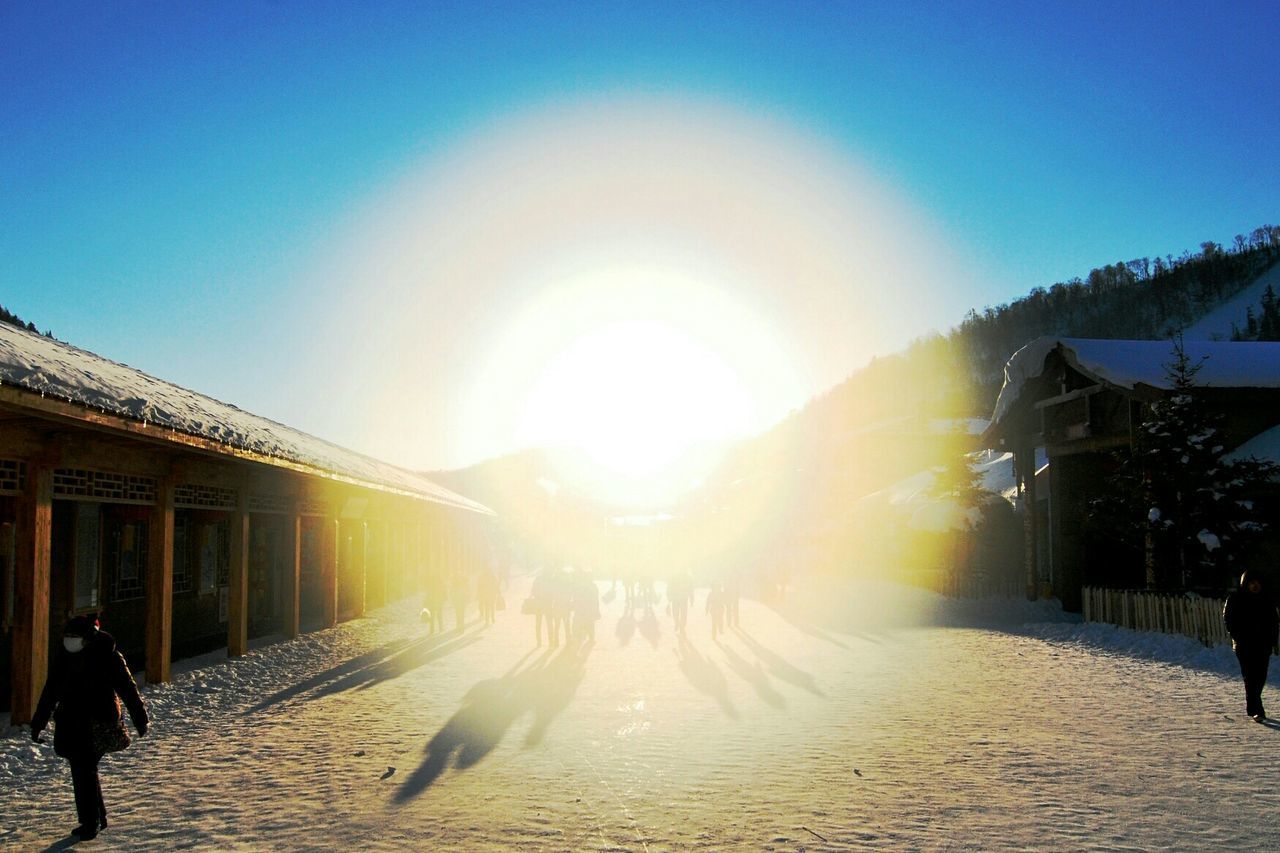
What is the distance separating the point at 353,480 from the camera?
1780 centimetres

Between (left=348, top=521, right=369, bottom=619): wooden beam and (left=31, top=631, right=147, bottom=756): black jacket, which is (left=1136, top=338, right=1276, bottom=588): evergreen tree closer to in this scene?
(left=348, top=521, right=369, bottom=619): wooden beam

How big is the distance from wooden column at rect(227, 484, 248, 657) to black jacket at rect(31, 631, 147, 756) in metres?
9.32

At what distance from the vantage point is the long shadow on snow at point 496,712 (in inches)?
335

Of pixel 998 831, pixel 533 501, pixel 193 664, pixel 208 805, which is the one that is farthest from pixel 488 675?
pixel 533 501

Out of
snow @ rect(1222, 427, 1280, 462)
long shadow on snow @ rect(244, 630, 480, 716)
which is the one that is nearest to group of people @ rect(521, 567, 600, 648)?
long shadow on snow @ rect(244, 630, 480, 716)

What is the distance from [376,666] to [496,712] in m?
5.16

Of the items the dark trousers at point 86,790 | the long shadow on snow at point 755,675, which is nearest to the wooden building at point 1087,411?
the long shadow on snow at point 755,675

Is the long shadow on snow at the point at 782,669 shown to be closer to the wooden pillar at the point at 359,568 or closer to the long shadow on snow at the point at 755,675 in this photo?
the long shadow on snow at the point at 755,675

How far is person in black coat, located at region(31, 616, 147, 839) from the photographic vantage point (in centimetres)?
643

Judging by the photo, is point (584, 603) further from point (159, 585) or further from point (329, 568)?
point (159, 585)

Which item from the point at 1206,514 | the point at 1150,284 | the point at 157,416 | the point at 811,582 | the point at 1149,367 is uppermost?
the point at 1150,284

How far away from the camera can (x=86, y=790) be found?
645 cm

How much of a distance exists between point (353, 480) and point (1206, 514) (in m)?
16.0

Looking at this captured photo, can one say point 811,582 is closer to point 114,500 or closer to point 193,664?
point 193,664
